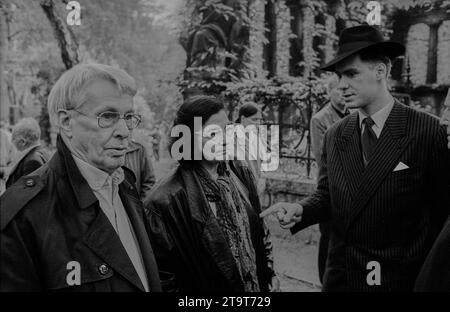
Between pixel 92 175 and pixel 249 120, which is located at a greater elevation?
pixel 249 120

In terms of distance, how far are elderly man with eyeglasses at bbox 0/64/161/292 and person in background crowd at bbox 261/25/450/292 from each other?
3.26 ft

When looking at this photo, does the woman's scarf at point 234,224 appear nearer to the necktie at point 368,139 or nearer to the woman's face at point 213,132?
the woman's face at point 213,132

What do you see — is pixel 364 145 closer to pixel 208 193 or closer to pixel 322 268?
pixel 208 193

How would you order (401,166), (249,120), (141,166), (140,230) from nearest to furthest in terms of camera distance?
1. (140,230)
2. (401,166)
3. (141,166)
4. (249,120)

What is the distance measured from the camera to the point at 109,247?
1.52m

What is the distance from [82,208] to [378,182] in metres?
1.49

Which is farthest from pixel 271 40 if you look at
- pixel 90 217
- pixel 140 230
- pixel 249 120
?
pixel 90 217

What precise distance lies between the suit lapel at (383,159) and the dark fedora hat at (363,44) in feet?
1.29

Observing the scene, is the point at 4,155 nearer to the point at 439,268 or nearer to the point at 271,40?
the point at 439,268

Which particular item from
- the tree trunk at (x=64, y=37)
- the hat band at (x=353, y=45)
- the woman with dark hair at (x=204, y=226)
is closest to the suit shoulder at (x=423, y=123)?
the hat band at (x=353, y=45)

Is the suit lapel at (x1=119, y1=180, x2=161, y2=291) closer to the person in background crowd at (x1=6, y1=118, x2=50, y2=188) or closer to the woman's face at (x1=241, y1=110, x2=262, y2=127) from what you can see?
the person in background crowd at (x1=6, y1=118, x2=50, y2=188)

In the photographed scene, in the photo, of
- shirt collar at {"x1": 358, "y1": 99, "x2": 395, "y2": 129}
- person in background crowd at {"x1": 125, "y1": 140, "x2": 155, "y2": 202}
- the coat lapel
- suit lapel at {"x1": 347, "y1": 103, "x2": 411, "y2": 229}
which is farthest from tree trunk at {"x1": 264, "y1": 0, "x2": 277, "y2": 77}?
the coat lapel

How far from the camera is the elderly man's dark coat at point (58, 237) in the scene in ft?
4.38

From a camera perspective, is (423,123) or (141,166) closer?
(423,123)
